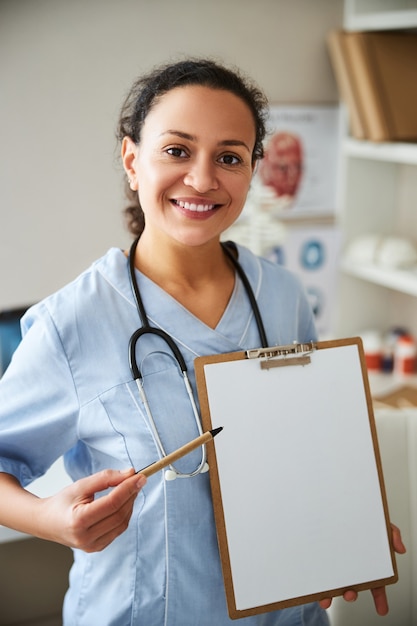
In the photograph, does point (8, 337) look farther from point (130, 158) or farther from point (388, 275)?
point (388, 275)

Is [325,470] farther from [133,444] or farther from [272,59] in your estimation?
[272,59]

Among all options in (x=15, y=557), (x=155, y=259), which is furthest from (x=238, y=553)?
(x=15, y=557)

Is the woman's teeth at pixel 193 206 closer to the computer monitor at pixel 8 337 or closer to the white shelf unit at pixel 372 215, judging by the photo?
the computer monitor at pixel 8 337

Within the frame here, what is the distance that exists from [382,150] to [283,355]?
1245mm

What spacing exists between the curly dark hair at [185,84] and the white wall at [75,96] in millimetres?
732

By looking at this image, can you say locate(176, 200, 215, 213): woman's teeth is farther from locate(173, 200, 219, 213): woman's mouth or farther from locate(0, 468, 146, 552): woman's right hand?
locate(0, 468, 146, 552): woman's right hand

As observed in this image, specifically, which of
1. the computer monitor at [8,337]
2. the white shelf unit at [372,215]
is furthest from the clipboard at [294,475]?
the white shelf unit at [372,215]

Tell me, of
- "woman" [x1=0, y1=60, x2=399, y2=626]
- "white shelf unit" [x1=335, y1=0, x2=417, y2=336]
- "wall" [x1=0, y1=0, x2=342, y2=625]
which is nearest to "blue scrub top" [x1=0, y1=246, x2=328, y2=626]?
"woman" [x1=0, y1=60, x2=399, y2=626]

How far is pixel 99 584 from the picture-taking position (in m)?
0.94

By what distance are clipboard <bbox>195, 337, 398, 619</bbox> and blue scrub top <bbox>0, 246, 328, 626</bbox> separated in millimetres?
45

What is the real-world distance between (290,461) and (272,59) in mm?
1487

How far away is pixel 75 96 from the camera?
5.97 feet

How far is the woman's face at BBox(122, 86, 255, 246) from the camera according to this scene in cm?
88

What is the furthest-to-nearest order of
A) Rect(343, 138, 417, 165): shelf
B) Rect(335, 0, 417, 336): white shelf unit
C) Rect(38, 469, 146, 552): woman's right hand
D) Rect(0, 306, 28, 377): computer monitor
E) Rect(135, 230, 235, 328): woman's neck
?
Rect(335, 0, 417, 336): white shelf unit < Rect(343, 138, 417, 165): shelf < Rect(0, 306, 28, 377): computer monitor < Rect(135, 230, 235, 328): woman's neck < Rect(38, 469, 146, 552): woman's right hand
